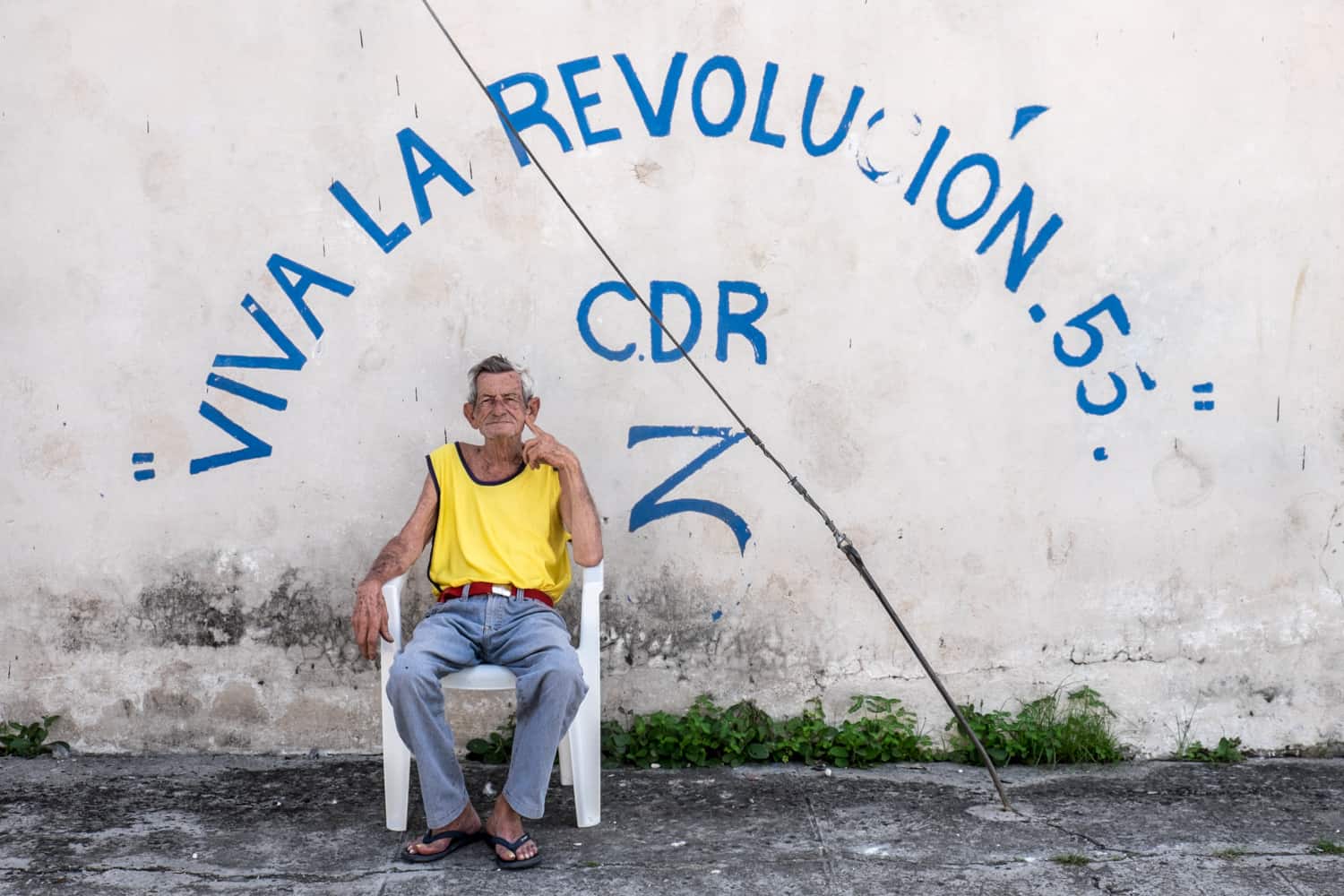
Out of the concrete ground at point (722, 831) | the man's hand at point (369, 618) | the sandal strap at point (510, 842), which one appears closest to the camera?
the concrete ground at point (722, 831)

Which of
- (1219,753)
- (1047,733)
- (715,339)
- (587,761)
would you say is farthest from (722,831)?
(1219,753)

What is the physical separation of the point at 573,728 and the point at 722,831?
0.47m

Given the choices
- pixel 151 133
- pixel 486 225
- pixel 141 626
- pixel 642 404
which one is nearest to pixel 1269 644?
pixel 642 404

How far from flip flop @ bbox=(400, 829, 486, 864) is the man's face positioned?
1041mm

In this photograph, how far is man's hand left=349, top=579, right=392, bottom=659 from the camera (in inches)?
138

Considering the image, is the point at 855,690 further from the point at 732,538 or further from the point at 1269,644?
the point at 1269,644

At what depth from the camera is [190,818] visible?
3.66 metres

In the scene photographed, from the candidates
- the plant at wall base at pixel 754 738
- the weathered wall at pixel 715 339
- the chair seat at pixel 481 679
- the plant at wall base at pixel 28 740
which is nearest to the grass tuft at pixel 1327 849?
the weathered wall at pixel 715 339

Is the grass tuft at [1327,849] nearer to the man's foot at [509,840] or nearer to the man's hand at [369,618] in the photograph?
the man's foot at [509,840]

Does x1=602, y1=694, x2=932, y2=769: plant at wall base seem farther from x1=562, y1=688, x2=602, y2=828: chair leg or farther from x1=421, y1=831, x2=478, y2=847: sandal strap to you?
x1=421, y1=831, x2=478, y2=847: sandal strap

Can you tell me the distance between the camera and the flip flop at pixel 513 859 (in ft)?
10.9

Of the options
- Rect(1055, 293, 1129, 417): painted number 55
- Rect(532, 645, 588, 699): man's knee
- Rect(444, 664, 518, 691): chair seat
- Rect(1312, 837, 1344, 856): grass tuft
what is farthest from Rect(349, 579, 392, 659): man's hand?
Rect(1312, 837, 1344, 856): grass tuft

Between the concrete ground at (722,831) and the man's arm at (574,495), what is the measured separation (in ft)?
2.34

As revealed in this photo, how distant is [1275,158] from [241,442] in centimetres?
316
